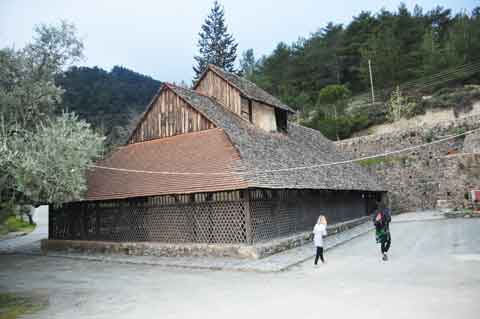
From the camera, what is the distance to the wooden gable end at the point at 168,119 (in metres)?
16.1

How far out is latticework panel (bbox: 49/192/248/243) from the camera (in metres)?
13.6

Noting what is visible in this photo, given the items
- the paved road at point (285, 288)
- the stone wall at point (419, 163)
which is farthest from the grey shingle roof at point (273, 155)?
the stone wall at point (419, 163)

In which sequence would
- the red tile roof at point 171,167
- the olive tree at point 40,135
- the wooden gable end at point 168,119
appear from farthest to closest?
the wooden gable end at point 168,119
the red tile roof at point 171,167
the olive tree at point 40,135

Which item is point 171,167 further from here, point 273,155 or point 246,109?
point 246,109

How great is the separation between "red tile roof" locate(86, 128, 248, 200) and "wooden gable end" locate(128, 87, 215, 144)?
342 mm

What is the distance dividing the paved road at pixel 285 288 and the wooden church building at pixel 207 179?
2.58m

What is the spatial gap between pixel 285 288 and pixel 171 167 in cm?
825

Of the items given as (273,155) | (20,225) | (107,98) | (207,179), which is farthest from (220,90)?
(107,98)

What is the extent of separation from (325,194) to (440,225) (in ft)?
20.5

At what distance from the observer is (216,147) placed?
47.9 feet

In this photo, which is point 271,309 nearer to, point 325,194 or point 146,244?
point 146,244

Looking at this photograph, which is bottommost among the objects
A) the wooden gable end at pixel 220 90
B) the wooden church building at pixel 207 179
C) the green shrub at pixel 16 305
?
the green shrub at pixel 16 305

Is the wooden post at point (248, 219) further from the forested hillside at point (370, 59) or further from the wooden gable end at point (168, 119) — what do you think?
the forested hillside at point (370, 59)

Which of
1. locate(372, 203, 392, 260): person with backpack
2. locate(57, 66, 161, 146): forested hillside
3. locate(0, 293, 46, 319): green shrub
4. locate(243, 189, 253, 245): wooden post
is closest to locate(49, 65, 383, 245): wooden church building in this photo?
locate(243, 189, 253, 245): wooden post
